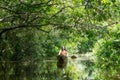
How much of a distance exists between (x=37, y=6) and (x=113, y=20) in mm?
2740

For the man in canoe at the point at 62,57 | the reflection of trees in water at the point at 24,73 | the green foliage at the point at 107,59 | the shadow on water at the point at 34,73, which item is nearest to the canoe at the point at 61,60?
the man in canoe at the point at 62,57

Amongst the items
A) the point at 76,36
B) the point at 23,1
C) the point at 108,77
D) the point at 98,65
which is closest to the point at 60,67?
the point at 98,65

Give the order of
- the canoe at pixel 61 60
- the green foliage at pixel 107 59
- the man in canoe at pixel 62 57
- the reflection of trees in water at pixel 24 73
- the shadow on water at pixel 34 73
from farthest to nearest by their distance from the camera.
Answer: the canoe at pixel 61 60, the man in canoe at pixel 62 57, the shadow on water at pixel 34 73, the reflection of trees in water at pixel 24 73, the green foliage at pixel 107 59

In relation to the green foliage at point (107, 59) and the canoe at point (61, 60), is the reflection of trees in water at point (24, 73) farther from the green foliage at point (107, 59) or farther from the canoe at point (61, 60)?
the green foliage at point (107, 59)

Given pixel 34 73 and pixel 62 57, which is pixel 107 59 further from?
pixel 34 73

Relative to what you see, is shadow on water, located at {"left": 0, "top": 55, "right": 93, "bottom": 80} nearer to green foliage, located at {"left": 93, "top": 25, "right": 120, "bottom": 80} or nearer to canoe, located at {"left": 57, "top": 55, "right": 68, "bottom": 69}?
canoe, located at {"left": 57, "top": 55, "right": 68, "bottom": 69}

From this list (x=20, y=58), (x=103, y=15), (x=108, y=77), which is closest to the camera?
(x=103, y=15)

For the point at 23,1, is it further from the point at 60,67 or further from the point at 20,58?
the point at 20,58

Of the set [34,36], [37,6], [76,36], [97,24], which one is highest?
[37,6]

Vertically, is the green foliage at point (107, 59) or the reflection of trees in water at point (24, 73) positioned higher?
the green foliage at point (107, 59)

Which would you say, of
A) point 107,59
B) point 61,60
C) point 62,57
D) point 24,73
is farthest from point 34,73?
point 107,59

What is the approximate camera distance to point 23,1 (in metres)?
10.9

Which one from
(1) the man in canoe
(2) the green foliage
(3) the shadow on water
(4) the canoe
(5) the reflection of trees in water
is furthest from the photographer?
(4) the canoe

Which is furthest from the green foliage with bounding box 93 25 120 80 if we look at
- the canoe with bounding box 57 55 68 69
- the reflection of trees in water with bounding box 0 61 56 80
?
the reflection of trees in water with bounding box 0 61 56 80
